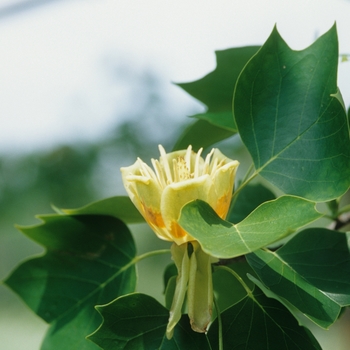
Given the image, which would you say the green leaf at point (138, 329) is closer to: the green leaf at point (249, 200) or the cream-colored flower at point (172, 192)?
the cream-colored flower at point (172, 192)

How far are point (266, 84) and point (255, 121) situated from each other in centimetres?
3

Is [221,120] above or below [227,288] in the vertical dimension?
above

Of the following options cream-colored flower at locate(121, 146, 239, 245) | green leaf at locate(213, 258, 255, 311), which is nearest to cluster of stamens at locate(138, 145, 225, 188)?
cream-colored flower at locate(121, 146, 239, 245)

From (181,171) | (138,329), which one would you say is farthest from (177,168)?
(138,329)

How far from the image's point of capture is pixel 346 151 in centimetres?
32

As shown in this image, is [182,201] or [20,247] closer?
[182,201]

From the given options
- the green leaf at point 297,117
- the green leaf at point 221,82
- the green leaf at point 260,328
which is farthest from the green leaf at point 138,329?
the green leaf at point 221,82

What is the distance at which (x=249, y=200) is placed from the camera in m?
0.51

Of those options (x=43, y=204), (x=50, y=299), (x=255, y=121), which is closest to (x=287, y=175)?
(x=255, y=121)

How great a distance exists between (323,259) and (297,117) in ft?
0.33

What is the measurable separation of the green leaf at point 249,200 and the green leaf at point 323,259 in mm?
148

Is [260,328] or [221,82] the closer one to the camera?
[260,328]

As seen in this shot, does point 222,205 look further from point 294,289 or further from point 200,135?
point 200,135

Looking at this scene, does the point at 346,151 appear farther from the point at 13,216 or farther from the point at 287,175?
the point at 13,216
